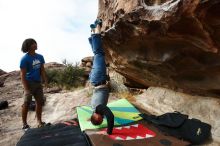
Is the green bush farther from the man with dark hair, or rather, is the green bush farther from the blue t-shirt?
the man with dark hair

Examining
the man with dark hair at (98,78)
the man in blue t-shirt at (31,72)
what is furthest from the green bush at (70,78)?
the man with dark hair at (98,78)

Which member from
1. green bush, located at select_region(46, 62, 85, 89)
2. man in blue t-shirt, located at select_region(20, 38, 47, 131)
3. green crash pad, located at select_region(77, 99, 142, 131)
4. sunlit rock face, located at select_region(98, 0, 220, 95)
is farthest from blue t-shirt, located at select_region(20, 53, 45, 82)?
green bush, located at select_region(46, 62, 85, 89)

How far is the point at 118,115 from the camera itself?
6.14m

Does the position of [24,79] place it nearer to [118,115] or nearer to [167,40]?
[118,115]

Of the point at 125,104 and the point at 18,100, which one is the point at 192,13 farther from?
the point at 18,100

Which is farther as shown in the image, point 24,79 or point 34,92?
point 34,92

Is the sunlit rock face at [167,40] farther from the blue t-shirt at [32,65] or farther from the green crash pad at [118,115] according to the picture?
the blue t-shirt at [32,65]

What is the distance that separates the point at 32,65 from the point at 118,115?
2.03 meters

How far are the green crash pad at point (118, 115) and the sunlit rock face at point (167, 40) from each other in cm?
84

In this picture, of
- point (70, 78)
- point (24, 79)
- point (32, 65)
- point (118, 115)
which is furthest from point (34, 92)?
point (70, 78)

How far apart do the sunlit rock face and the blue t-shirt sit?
55.2 inches

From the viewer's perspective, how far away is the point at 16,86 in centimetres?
1406

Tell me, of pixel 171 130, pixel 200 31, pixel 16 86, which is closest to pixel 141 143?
pixel 171 130

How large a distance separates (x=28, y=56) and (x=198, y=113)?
11.1 ft
